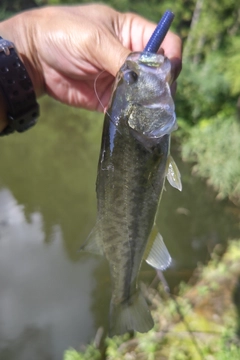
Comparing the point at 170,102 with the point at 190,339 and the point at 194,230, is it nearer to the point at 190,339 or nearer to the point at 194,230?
the point at 190,339

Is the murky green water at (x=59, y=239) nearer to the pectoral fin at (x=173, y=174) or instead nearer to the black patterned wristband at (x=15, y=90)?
the black patterned wristband at (x=15, y=90)

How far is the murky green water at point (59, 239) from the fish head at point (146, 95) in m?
3.38

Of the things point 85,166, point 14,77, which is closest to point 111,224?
point 14,77

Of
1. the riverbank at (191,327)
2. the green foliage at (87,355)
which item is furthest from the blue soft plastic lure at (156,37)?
the green foliage at (87,355)

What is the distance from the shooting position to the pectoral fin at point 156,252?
165cm

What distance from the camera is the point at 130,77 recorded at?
→ 134cm

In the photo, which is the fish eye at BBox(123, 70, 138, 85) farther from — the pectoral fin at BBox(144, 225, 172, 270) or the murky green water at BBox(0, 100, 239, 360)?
the murky green water at BBox(0, 100, 239, 360)

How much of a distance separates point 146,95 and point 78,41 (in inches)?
33.6

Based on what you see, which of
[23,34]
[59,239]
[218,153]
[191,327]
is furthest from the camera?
[218,153]

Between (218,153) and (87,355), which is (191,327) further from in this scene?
(218,153)

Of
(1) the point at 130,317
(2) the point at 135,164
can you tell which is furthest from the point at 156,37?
(1) the point at 130,317

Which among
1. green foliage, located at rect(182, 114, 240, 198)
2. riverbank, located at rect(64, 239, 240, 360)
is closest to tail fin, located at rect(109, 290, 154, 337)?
riverbank, located at rect(64, 239, 240, 360)

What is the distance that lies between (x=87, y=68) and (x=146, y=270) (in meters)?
3.30

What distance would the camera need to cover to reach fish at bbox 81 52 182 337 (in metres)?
1.35
